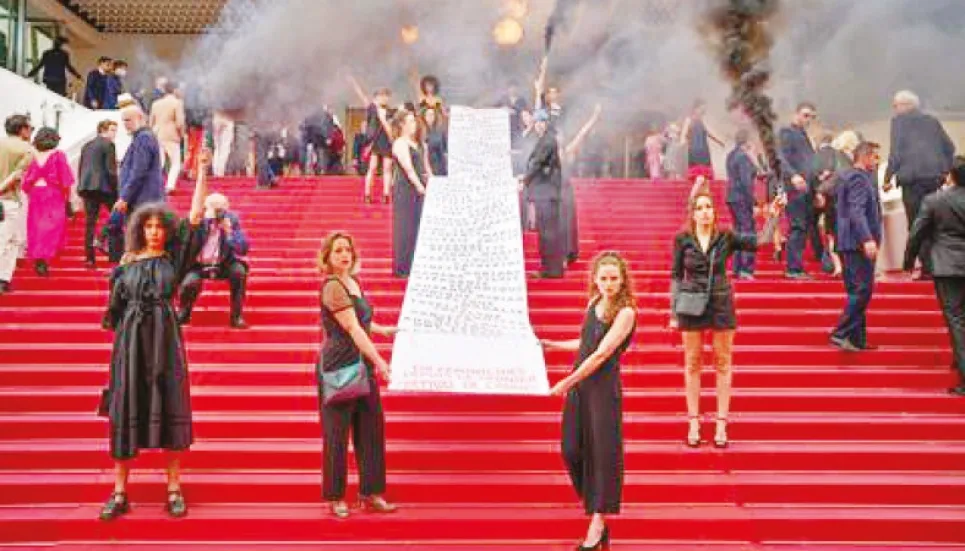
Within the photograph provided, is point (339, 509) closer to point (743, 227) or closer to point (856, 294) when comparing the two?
point (856, 294)

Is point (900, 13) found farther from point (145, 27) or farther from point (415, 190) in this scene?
point (145, 27)

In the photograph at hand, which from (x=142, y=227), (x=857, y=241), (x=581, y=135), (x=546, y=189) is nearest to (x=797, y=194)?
(x=857, y=241)

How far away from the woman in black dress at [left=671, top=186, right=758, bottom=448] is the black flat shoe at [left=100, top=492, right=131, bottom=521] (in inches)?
131

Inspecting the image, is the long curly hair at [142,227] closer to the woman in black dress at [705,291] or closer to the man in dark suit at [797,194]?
the woman in black dress at [705,291]

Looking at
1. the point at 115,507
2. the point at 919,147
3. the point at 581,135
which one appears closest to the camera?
the point at 115,507

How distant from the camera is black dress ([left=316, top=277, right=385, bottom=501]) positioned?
476 centimetres

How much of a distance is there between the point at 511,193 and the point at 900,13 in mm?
6285

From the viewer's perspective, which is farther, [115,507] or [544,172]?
[544,172]

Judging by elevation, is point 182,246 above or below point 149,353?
above

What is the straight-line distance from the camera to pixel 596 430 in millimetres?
4477

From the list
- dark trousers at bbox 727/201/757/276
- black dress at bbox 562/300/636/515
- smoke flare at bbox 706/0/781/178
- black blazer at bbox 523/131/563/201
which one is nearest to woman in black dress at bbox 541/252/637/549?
black dress at bbox 562/300/636/515

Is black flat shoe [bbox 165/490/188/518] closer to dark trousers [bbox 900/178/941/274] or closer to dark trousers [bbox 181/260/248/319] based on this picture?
dark trousers [bbox 181/260/248/319]

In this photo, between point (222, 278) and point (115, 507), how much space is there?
261 centimetres

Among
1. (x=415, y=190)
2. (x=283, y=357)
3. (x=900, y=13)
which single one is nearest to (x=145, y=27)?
(x=415, y=190)
